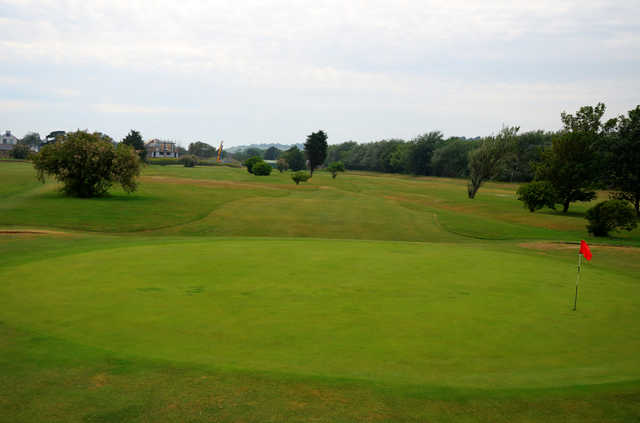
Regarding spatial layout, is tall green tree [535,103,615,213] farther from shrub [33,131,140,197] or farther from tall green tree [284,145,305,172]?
tall green tree [284,145,305,172]

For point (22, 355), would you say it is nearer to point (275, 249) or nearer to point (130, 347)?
point (130, 347)

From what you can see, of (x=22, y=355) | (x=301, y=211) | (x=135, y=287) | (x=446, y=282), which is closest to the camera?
(x=22, y=355)

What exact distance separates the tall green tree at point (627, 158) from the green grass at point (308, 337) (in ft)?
119

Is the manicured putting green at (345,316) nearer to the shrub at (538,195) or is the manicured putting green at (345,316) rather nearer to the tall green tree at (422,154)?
the shrub at (538,195)

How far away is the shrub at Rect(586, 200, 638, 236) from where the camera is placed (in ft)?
96.2

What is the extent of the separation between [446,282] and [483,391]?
6269 mm

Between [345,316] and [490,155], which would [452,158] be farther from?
[345,316]

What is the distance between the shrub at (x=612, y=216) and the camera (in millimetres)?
29312

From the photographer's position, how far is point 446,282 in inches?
487

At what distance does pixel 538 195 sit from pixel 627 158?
852 centimetres

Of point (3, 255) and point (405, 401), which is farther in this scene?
point (3, 255)

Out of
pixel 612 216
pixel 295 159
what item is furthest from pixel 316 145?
pixel 612 216

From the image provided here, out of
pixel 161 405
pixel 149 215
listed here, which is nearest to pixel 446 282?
pixel 161 405

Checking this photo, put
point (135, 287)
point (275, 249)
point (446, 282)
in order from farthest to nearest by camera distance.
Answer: point (275, 249)
point (446, 282)
point (135, 287)
